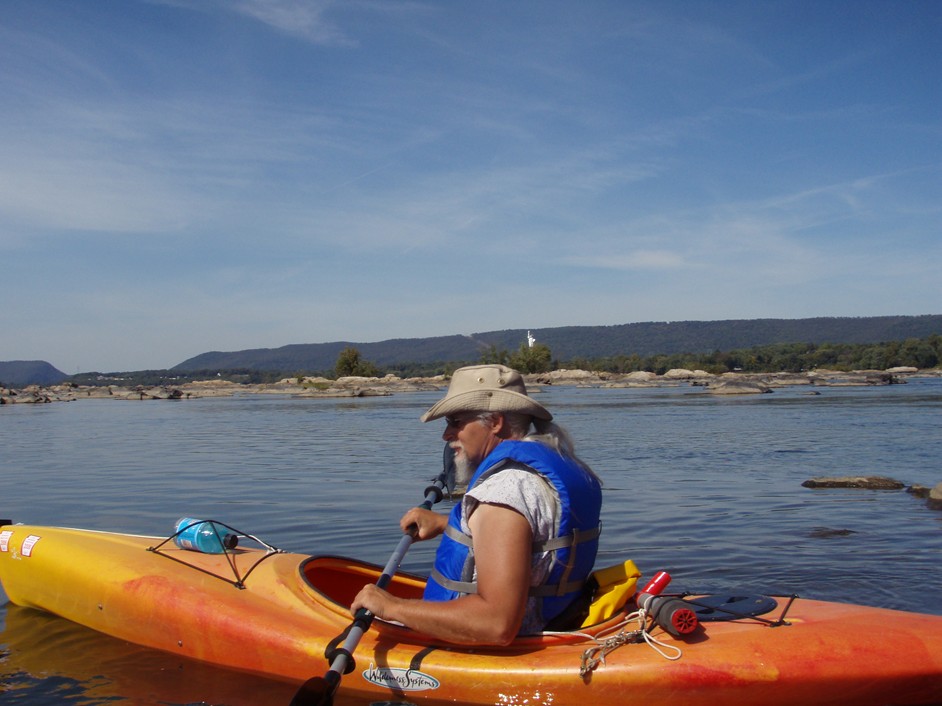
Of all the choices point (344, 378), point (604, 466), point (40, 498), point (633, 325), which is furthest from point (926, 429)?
point (633, 325)

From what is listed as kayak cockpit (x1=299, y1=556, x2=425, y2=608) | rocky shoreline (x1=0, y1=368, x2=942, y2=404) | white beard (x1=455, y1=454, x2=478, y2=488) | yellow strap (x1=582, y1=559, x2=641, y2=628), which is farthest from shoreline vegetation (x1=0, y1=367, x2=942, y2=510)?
white beard (x1=455, y1=454, x2=478, y2=488)

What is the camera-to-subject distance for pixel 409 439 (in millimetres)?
19375

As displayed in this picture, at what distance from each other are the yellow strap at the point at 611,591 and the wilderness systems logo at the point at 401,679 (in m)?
0.69

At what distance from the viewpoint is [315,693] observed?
316 cm

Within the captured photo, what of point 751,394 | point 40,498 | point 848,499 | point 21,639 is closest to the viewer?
point 21,639

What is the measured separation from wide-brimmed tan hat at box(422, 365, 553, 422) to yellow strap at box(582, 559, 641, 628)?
803 mm

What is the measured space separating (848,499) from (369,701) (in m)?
7.35

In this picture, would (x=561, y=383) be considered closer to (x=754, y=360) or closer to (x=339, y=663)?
A: (x=754, y=360)

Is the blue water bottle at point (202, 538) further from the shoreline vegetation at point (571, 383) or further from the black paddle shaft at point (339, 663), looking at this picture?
the shoreline vegetation at point (571, 383)

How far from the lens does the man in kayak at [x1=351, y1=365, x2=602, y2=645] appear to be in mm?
3090

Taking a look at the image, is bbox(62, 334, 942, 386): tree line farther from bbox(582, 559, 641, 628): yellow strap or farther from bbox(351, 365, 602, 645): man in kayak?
bbox(351, 365, 602, 645): man in kayak

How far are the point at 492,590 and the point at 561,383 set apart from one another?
269 ft

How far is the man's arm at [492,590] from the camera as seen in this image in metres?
3.06

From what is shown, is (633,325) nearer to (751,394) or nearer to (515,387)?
(751,394)
